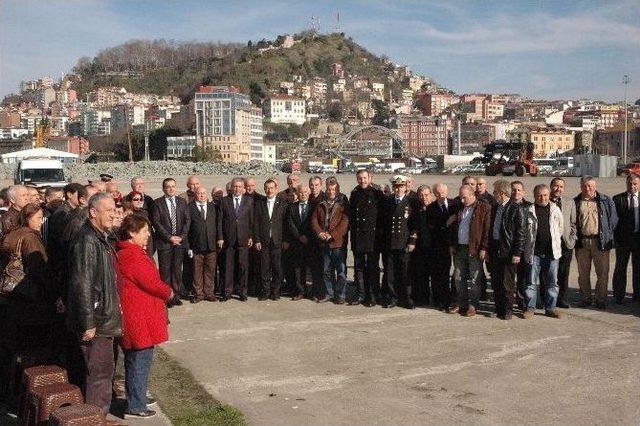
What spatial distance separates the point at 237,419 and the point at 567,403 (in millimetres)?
2592

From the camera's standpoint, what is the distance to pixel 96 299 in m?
5.01

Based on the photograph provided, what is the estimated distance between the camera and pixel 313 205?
10273 millimetres

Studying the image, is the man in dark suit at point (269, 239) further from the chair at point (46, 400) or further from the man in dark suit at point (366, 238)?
the chair at point (46, 400)

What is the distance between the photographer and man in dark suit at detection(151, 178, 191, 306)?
31.9ft

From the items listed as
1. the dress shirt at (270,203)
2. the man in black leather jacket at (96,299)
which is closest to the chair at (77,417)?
the man in black leather jacket at (96,299)

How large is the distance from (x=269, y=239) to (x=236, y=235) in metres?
0.46

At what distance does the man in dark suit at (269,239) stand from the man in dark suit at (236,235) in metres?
0.14

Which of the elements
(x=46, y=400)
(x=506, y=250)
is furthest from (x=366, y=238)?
(x=46, y=400)

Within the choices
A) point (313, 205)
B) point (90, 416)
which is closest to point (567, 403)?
point (90, 416)

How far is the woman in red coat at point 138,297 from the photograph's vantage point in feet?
17.3

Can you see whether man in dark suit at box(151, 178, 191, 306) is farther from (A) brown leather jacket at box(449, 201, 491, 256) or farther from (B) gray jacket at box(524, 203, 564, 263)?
(B) gray jacket at box(524, 203, 564, 263)

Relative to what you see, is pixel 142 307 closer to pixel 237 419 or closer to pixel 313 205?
pixel 237 419

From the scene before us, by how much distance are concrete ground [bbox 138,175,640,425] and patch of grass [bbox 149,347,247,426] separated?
119 mm

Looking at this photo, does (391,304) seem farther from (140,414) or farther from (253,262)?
(140,414)
